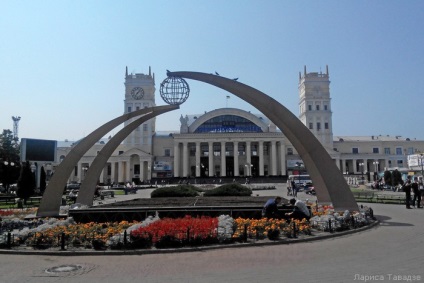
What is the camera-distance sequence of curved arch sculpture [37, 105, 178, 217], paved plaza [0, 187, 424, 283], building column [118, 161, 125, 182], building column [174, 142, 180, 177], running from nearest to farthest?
paved plaza [0, 187, 424, 283] < curved arch sculpture [37, 105, 178, 217] < building column [174, 142, 180, 177] < building column [118, 161, 125, 182]

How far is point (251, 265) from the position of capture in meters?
9.08

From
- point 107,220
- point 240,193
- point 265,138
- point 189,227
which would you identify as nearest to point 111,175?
point 265,138

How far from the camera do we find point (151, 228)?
479 inches

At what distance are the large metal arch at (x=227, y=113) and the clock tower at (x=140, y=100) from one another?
1249cm

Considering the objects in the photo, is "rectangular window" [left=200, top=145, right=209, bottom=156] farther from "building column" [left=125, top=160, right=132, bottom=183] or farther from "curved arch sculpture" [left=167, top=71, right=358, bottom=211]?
"curved arch sculpture" [left=167, top=71, right=358, bottom=211]

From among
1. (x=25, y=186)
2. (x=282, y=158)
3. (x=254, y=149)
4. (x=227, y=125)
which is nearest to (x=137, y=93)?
(x=227, y=125)

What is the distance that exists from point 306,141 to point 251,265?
10.2 metres

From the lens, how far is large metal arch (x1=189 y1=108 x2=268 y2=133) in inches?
3718

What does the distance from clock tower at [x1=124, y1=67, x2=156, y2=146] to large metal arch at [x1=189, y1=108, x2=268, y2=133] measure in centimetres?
1249

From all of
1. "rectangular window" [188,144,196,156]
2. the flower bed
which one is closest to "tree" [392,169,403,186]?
"rectangular window" [188,144,196,156]

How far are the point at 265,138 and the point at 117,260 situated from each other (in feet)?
274

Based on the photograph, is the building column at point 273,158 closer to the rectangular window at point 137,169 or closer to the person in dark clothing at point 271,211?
the rectangular window at point 137,169

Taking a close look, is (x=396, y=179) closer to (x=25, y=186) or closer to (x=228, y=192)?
(x=228, y=192)

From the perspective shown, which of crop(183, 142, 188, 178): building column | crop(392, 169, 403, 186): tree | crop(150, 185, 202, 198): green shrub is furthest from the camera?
crop(183, 142, 188, 178): building column
